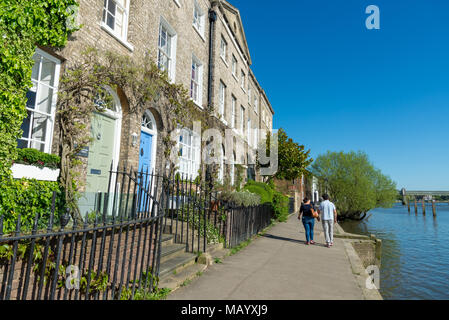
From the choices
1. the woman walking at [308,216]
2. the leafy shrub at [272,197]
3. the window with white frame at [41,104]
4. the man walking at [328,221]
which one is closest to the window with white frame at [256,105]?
the leafy shrub at [272,197]

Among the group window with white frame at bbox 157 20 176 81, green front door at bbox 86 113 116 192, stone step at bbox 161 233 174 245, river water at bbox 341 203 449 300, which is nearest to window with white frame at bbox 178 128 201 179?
window with white frame at bbox 157 20 176 81

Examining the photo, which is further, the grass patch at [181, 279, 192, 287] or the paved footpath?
the grass patch at [181, 279, 192, 287]

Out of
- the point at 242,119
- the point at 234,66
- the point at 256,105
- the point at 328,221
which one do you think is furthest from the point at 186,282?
the point at 256,105

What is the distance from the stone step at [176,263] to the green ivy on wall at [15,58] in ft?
10.0

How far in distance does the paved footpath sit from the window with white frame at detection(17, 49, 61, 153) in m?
3.99

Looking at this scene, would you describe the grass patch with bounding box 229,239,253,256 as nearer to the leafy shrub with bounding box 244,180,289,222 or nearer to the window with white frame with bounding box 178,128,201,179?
the window with white frame with bounding box 178,128,201,179

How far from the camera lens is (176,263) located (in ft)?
18.6

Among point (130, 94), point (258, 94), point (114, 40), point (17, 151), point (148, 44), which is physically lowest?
point (17, 151)

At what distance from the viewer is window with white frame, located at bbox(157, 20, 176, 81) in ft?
33.1

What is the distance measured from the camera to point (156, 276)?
4641 millimetres
